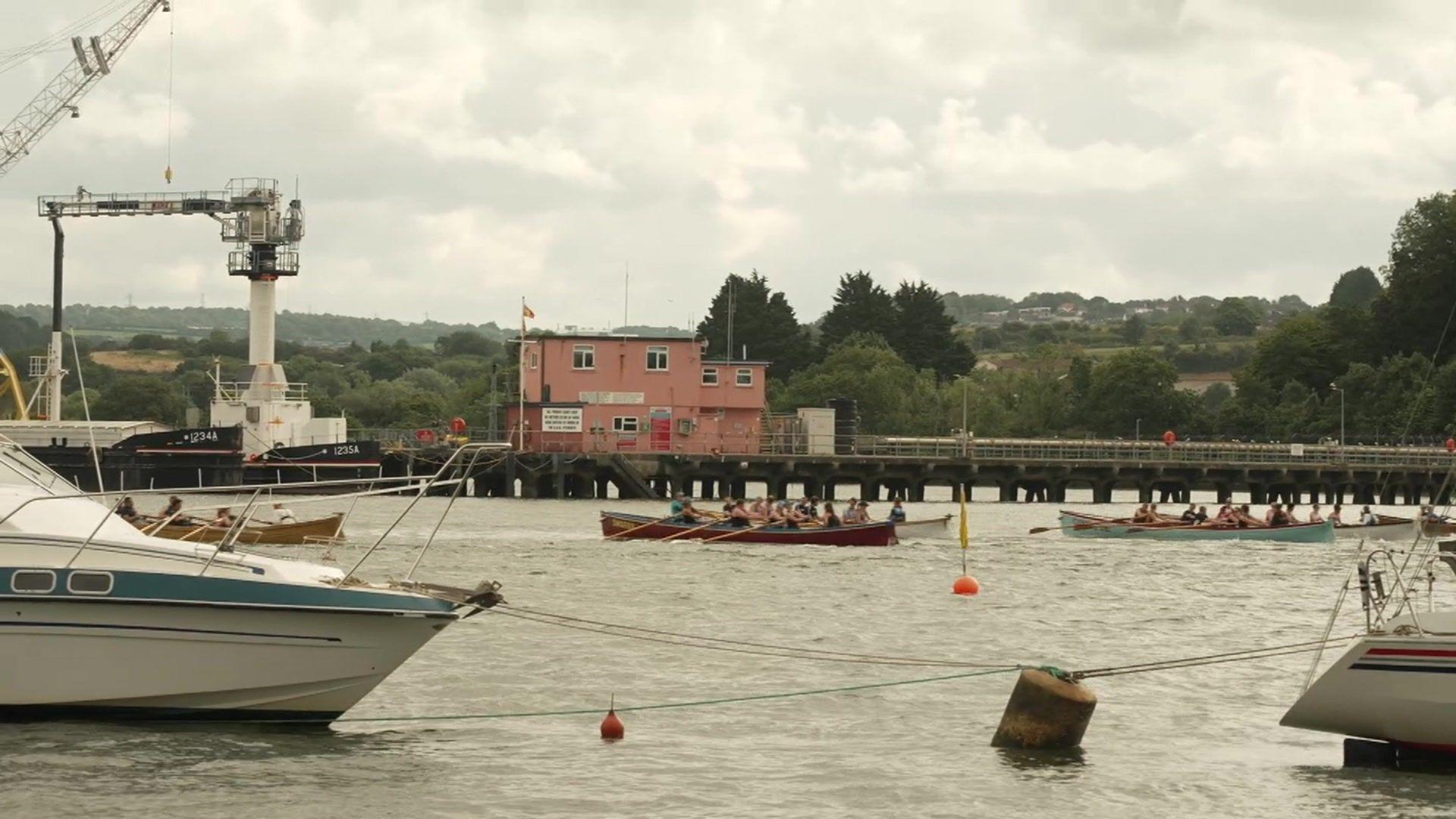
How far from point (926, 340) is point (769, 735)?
153166 mm

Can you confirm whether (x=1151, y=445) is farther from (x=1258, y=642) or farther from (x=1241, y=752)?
(x=1241, y=752)

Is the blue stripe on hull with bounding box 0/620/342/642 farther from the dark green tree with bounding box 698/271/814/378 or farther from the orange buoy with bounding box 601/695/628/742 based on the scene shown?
the dark green tree with bounding box 698/271/814/378

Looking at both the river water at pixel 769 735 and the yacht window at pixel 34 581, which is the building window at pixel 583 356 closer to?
the river water at pixel 769 735

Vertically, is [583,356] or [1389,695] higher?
[583,356]

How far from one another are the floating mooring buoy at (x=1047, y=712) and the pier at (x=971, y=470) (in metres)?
Answer: 60.1

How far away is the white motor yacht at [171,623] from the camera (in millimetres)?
21266

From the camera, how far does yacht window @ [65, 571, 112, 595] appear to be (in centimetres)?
2122

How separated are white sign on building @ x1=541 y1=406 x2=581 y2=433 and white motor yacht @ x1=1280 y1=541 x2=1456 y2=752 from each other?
2793 inches

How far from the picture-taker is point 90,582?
21.3 metres

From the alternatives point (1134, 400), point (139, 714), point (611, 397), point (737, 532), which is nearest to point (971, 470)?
point (611, 397)

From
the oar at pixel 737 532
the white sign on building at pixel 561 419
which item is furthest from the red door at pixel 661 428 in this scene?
the oar at pixel 737 532

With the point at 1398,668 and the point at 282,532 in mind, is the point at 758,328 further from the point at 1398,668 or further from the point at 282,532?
the point at 1398,668

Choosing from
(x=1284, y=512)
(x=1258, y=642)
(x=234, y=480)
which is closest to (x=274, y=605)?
(x=1258, y=642)

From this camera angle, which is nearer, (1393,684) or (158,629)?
(1393,684)
